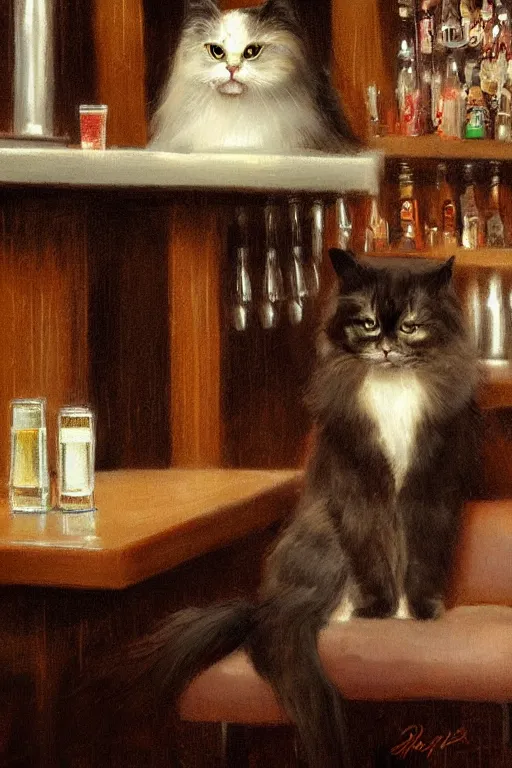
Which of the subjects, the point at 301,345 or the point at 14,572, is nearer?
the point at 14,572

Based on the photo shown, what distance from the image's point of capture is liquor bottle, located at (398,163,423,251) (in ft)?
9.43

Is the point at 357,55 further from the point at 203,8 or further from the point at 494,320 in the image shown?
the point at 494,320

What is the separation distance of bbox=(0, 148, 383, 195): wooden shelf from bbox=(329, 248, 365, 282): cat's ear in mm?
357

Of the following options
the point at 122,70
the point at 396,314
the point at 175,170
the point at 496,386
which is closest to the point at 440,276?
the point at 396,314

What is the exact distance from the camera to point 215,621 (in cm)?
168

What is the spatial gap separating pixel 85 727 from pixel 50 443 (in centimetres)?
76

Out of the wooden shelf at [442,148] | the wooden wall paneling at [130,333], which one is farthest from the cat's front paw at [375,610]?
the wooden shelf at [442,148]

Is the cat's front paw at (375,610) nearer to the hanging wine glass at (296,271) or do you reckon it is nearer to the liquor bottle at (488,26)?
the hanging wine glass at (296,271)

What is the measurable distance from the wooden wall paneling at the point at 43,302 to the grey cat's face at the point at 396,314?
839mm

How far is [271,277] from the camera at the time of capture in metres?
2.54

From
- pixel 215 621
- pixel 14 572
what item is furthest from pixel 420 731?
pixel 14 572

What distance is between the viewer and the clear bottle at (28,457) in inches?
79.7

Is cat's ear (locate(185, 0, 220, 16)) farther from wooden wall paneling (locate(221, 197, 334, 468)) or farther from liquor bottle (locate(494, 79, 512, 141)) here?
liquor bottle (locate(494, 79, 512, 141))

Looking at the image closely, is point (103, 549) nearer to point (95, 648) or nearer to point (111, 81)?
point (95, 648)
